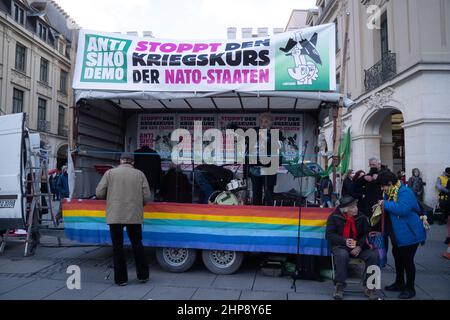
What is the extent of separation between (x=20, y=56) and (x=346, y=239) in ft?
101

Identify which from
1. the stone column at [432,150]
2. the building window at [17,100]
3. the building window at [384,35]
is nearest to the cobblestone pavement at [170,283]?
the stone column at [432,150]

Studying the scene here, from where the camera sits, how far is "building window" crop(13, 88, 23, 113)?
2730 cm

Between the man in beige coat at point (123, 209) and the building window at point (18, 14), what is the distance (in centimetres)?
2855

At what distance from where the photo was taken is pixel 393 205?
15.4ft

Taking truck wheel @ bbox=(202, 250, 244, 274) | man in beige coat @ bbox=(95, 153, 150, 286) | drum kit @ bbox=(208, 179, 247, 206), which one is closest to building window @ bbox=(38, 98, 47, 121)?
drum kit @ bbox=(208, 179, 247, 206)

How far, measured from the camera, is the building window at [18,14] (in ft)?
89.4

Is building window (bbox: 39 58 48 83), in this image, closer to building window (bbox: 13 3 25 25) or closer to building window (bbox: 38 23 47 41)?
building window (bbox: 38 23 47 41)

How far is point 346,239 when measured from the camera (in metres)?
4.70

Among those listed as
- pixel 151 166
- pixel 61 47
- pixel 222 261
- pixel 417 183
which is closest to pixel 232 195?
pixel 222 261

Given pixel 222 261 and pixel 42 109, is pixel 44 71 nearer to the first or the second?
pixel 42 109

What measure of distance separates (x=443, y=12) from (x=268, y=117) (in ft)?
30.3
